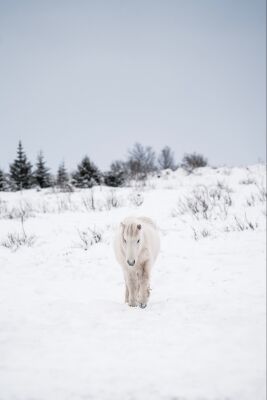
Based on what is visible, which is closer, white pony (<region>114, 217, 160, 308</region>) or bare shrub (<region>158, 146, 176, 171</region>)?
white pony (<region>114, 217, 160, 308</region>)

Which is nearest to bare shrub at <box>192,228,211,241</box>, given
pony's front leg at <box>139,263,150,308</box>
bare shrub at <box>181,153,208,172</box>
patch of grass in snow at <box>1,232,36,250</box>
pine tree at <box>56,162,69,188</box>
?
pony's front leg at <box>139,263,150,308</box>

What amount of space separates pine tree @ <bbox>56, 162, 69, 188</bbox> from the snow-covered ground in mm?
11658

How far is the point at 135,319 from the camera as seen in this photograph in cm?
433

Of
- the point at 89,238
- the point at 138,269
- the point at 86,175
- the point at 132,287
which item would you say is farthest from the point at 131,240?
the point at 86,175

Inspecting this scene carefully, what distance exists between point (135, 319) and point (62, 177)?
732 inches

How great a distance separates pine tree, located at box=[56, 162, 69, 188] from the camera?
20.5 m

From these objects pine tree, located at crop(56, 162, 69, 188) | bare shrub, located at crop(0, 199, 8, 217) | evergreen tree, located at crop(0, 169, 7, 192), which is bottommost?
bare shrub, located at crop(0, 199, 8, 217)

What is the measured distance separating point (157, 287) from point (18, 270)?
254cm

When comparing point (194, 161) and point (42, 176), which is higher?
point (194, 161)

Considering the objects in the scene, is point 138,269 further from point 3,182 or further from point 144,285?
point 3,182

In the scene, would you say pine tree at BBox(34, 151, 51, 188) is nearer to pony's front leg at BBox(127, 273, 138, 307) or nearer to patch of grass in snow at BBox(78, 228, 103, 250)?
patch of grass in snow at BBox(78, 228, 103, 250)

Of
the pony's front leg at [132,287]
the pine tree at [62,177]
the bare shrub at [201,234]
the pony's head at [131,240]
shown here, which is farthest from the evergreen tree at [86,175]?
the pony's head at [131,240]

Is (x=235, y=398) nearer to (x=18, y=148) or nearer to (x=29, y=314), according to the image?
(x=29, y=314)

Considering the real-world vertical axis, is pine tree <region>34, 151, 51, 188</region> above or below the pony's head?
above
